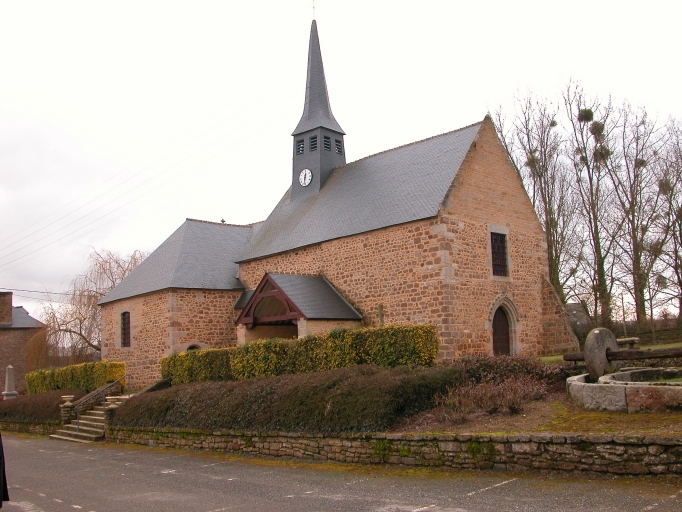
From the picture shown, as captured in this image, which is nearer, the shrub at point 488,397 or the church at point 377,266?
the shrub at point 488,397

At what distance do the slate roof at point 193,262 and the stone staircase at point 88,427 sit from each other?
464cm

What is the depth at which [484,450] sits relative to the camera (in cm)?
885

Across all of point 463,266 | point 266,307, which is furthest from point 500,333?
point 266,307

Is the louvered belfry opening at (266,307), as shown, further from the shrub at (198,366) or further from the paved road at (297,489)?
the paved road at (297,489)

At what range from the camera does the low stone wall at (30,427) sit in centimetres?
2133

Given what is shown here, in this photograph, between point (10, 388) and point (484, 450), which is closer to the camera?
point (484, 450)

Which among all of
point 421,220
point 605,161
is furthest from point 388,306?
point 605,161

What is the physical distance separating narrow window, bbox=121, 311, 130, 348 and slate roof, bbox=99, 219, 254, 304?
0.78m

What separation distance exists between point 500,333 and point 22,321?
3360 centimetres

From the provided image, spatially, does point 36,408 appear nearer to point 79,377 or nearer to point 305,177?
point 79,377

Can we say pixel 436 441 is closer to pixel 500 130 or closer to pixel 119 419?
pixel 119 419

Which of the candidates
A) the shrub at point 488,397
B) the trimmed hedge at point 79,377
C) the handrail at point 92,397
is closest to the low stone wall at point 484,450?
the shrub at point 488,397

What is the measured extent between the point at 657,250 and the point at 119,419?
797 inches

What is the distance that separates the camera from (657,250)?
24.1 m
